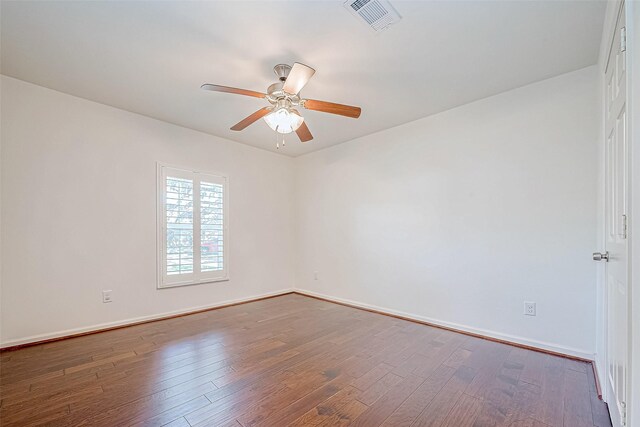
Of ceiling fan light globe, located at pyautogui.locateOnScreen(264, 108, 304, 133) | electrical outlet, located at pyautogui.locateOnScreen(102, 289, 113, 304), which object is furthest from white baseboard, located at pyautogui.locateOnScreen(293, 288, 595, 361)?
electrical outlet, located at pyautogui.locateOnScreen(102, 289, 113, 304)

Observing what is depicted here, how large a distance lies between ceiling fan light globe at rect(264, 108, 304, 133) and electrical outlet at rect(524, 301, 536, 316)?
271cm

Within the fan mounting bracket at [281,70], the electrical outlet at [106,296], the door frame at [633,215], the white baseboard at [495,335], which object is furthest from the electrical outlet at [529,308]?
the electrical outlet at [106,296]

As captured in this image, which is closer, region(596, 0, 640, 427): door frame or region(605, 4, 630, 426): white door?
region(596, 0, 640, 427): door frame

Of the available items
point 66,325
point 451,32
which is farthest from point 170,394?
point 451,32

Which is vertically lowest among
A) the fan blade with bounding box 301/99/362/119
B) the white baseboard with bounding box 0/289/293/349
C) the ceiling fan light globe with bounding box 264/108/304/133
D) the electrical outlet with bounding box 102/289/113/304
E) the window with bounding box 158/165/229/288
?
the white baseboard with bounding box 0/289/293/349

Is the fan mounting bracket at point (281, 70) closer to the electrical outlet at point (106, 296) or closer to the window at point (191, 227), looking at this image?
the window at point (191, 227)

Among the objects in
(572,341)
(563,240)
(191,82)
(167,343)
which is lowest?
(167,343)

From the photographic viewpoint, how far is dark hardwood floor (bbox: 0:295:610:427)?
1651mm

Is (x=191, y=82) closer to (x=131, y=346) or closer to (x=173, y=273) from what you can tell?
(x=173, y=273)

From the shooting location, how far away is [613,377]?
1482 mm

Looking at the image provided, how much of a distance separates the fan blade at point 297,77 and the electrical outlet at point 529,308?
2812 mm

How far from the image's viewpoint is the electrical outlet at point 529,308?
2592 mm

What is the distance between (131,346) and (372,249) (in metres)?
2.95

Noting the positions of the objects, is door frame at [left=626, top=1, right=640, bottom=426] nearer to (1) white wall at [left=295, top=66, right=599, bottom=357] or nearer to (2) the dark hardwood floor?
(2) the dark hardwood floor
